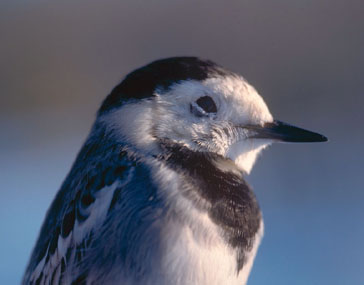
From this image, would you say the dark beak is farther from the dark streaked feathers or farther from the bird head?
the dark streaked feathers

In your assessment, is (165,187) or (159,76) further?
(159,76)

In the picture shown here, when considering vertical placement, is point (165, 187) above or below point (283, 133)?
below

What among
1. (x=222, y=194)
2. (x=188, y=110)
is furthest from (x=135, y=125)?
(x=222, y=194)

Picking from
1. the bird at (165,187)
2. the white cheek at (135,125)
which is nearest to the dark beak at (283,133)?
the bird at (165,187)

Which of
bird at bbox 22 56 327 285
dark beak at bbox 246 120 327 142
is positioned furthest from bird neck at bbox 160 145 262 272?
dark beak at bbox 246 120 327 142

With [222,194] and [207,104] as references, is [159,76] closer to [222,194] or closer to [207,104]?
[207,104]

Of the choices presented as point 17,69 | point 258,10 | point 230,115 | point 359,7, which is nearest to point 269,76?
point 258,10
